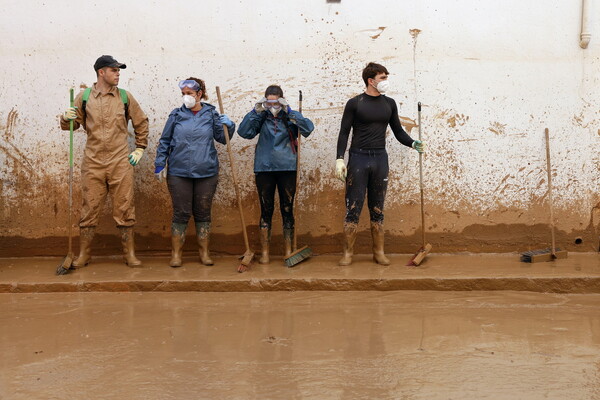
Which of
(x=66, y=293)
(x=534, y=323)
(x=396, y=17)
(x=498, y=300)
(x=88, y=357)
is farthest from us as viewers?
(x=396, y=17)

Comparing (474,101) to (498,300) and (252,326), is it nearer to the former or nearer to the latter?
(498,300)

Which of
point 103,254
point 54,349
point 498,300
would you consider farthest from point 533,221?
point 54,349

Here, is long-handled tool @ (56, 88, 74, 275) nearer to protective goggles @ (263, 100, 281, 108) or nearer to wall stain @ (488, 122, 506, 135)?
protective goggles @ (263, 100, 281, 108)

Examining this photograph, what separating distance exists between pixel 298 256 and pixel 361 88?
1.87 meters

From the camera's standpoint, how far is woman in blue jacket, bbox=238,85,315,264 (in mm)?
7445

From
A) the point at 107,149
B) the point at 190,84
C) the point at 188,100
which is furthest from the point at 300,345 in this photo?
the point at 107,149

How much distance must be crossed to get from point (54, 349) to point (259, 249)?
3.29m

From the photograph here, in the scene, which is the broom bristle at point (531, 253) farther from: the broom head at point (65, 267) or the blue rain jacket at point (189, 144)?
the broom head at point (65, 267)

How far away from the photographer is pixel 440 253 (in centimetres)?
807

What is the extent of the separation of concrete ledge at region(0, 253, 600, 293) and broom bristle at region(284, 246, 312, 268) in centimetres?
6

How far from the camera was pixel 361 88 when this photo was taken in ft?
26.3

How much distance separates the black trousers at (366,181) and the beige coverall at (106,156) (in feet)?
6.95

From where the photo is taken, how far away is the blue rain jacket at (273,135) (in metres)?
7.49

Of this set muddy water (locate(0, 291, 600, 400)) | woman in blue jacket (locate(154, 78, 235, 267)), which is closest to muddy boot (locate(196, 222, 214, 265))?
woman in blue jacket (locate(154, 78, 235, 267))
